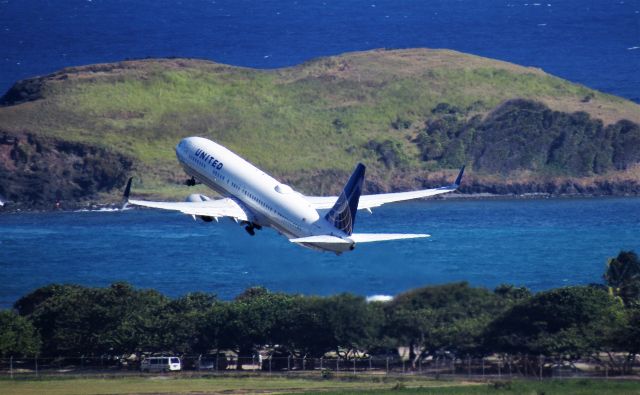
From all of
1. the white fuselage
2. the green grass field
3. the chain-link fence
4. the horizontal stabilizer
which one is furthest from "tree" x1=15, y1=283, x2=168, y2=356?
the horizontal stabilizer

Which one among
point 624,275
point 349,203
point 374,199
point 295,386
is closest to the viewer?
point 295,386

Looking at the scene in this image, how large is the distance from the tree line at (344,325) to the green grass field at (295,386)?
853 centimetres

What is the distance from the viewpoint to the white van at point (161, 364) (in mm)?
122444

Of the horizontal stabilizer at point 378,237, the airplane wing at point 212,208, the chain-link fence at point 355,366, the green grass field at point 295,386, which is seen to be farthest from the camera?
the airplane wing at point 212,208

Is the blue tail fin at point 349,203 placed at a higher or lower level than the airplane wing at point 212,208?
lower

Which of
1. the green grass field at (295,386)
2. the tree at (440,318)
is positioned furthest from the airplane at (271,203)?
the green grass field at (295,386)

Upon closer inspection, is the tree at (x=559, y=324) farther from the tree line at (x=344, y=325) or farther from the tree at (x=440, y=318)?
the tree at (x=440, y=318)

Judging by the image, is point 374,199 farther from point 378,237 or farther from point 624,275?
point 624,275

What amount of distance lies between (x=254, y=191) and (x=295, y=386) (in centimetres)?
2412

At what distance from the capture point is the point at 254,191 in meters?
130

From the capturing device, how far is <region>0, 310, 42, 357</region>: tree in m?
125

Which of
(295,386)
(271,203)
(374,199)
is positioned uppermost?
(374,199)

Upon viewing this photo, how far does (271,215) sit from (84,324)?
53.8 ft

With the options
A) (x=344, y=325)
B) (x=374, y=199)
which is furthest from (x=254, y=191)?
(x=344, y=325)
